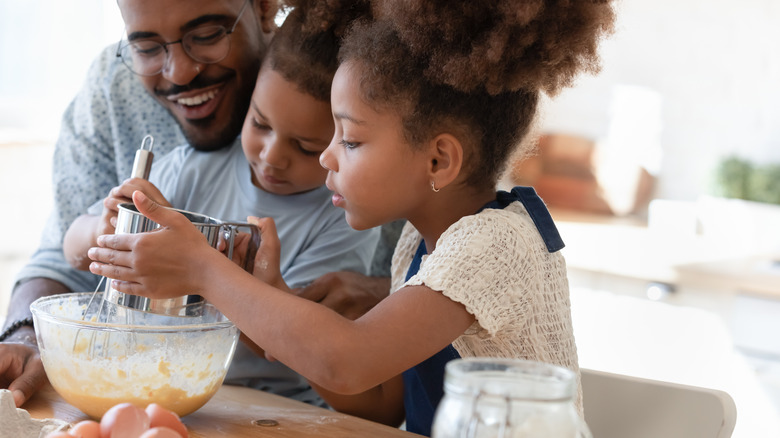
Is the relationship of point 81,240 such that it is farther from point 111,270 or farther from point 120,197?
point 111,270

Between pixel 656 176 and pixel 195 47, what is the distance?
433 cm

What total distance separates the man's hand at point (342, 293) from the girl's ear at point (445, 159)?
29 cm

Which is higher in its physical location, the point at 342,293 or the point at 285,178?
the point at 285,178

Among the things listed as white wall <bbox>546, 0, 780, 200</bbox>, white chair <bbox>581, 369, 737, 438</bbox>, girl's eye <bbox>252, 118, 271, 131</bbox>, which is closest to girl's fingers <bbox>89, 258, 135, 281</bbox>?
girl's eye <bbox>252, 118, 271, 131</bbox>

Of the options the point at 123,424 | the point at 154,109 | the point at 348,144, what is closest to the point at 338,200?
the point at 348,144

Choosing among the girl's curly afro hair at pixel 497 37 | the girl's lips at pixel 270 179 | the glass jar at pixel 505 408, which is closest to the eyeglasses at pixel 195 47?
the girl's lips at pixel 270 179

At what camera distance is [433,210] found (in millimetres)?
1120

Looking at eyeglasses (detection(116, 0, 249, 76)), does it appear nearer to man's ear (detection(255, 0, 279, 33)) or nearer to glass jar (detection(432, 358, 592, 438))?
man's ear (detection(255, 0, 279, 33))

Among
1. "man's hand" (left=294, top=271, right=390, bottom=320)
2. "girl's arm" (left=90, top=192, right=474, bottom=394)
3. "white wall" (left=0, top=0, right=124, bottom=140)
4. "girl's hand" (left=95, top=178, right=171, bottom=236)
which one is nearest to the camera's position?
"girl's arm" (left=90, top=192, right=474, bottom=394)

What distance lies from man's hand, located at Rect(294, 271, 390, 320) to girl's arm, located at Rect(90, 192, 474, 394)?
0.32 m

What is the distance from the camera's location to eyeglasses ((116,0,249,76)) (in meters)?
1.37

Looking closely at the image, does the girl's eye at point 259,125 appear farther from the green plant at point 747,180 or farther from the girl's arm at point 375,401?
the green plant at point 747,180

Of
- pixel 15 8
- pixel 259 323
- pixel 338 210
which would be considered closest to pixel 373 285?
pixel 338 210

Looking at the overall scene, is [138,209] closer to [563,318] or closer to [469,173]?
[469,173]
